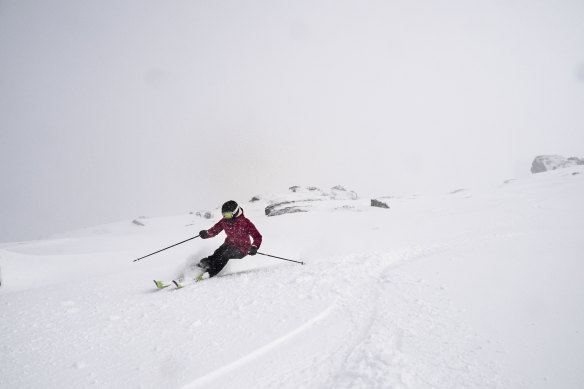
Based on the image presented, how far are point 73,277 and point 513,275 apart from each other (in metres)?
7.77

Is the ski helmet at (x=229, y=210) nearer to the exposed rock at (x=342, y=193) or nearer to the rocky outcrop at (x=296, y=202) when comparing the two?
the rocky outcrop at (x=296, y=202)

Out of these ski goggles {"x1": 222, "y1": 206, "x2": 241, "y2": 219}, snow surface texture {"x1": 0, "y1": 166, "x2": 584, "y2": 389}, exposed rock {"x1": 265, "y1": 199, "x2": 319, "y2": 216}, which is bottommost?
snow surface texture {"x1": 0, "y1": 166, "x2": 584, "y2": 389}

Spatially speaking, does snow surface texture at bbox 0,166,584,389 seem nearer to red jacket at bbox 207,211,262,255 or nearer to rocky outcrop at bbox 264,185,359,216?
red jacket at bbox 207,211,262,255

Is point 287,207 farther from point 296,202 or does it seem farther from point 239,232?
point 239,232

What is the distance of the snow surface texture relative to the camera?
197 cm

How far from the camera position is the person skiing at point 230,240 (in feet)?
16.7

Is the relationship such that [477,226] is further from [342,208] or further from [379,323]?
[342,208]

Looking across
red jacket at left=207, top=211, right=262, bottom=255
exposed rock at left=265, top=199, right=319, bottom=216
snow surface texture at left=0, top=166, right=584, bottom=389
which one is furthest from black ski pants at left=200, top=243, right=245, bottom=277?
exposed rock at left=265, top=199, right=319, bottom=216

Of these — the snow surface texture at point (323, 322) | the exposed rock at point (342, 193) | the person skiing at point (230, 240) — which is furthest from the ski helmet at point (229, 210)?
the exposed rock at point (342, 193)

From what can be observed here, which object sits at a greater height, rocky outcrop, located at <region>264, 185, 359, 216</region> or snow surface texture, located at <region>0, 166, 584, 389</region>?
rocky outcrop, located at <region>264, 185, 359, 216</region>

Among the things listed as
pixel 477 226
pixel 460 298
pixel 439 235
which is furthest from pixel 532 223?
pixel 460 298

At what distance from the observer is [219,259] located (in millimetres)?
5125

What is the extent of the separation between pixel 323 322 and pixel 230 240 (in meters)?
2.94

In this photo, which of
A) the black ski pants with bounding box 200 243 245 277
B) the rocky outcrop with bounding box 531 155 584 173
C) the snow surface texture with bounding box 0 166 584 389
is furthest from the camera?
the rocky outcrop with bounding box 531 155 584 173
